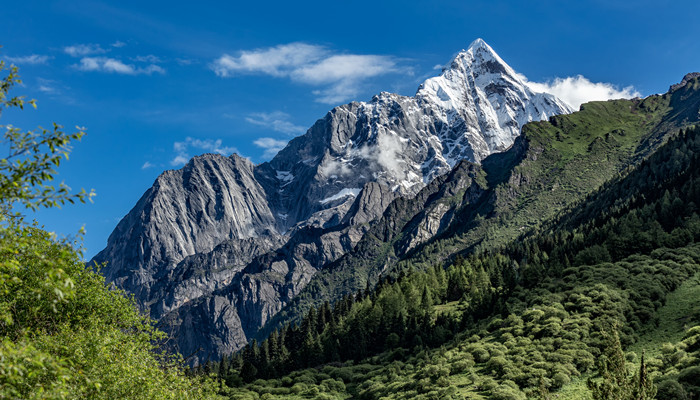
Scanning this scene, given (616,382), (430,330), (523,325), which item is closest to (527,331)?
(523,325)

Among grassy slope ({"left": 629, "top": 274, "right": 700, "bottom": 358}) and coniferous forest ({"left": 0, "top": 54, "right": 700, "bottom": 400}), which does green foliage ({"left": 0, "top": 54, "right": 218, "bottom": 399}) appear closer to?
coniferous forest ({"left": 0, "top": 54, "right": 700, "bottom": 400})

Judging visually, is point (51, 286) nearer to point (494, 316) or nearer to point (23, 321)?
point (23, 321)

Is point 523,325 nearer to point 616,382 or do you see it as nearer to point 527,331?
point 527,331

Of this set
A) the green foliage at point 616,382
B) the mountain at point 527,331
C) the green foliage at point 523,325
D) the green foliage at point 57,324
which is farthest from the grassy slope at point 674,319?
the green foliage at point 57,324

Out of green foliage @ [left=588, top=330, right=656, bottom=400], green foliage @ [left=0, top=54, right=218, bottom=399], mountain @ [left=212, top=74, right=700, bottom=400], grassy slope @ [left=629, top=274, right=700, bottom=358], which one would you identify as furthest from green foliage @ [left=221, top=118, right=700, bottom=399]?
green foliage @ [left=0, top=54, right=218, bottom=399]

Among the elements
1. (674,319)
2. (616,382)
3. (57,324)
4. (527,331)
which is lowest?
(674,319)

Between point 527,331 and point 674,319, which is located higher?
point 527,331

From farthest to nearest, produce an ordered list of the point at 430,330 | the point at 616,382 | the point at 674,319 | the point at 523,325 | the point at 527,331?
the point at 430,330 → the point at 523,325 → the point at 527,331 → the point at 674,319 → the point at 616,382

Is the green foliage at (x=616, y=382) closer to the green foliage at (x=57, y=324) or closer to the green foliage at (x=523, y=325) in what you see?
the green foliage at (x=523, y=325)

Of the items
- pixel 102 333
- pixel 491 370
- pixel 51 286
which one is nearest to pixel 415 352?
pixel 491 370

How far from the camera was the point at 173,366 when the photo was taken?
43469mm

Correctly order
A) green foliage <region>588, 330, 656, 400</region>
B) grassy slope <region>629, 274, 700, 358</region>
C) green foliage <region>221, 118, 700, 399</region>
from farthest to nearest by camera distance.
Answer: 1. grassy slope <region>629, 274, 700, 358</region>
2. green foliage <region>221, 118, 700, 399</region>
3. green foliage <region>588, 330, 656, 400</region>

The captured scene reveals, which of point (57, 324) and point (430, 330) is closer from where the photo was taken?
point (57, 324)

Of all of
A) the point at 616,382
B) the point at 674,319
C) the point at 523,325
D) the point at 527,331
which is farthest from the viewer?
the point at 523,325
